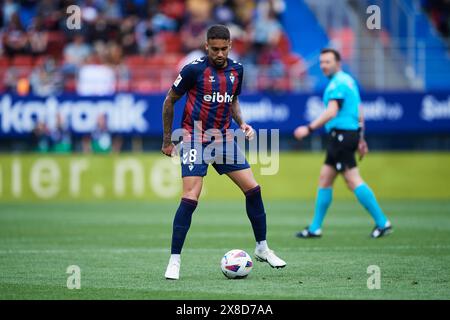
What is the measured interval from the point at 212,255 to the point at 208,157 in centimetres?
225

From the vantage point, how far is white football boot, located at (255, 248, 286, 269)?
9.28 metres

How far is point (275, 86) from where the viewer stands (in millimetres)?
23781

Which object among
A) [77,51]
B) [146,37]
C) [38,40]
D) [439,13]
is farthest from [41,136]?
[439,13]

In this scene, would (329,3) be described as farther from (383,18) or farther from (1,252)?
(1,252)

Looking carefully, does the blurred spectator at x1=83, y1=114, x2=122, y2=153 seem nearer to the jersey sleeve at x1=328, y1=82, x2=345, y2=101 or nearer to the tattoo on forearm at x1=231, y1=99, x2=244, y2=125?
the jersey sleeve at x1=328, y1=82, x2=345, y2=101

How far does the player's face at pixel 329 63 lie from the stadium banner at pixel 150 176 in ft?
30.9

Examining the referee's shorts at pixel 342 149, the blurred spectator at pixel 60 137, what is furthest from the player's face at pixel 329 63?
the blurred spectator at pixel 60 137

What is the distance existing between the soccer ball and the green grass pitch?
0.33 feet

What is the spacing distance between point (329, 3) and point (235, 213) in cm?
1047

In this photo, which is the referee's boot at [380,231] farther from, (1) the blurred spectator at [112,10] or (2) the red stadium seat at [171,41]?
(1) the blurred spectator at [112,10]

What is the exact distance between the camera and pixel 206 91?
899cm

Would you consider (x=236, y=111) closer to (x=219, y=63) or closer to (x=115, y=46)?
(x=219, y=63)

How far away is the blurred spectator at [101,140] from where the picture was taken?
23.5 meters

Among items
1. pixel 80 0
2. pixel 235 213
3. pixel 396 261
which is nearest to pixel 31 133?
pixel 80 0
